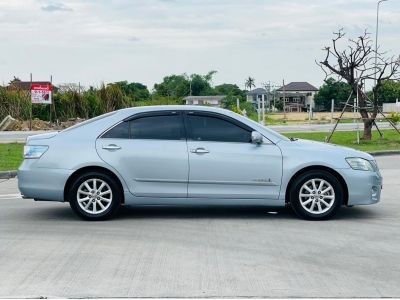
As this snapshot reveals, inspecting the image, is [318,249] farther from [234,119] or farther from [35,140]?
[35,140]

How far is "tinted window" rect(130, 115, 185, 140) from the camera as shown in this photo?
920cm

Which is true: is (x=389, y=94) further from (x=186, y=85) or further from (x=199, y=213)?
(x=199, y=213)

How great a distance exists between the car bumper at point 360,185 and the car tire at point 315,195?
Answer: 132 mm

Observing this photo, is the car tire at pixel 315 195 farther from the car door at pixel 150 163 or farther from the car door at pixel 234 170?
the car door at pixel 150 163

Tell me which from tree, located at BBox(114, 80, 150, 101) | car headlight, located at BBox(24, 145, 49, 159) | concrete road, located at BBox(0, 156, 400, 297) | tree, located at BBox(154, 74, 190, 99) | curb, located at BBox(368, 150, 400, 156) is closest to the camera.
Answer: concrete road, located at BBox(0, 156, 400, 297)

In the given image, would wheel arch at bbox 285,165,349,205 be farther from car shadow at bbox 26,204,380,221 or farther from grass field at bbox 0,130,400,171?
grass field at bbox 0,130,400,171

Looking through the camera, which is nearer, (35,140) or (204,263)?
(204,263)

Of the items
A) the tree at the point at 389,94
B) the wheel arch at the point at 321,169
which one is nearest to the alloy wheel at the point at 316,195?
the wheel arch at the point at 321,169

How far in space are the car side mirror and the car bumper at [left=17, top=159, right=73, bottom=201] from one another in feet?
7.80

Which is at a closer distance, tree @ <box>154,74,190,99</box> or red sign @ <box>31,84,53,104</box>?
red sign @ <box>31,84,53,104</box>

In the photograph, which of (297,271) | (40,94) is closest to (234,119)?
(297,271)

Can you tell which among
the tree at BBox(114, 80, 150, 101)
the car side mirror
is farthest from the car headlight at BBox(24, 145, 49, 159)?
the tree at BBox(114, 80, 150, 101)

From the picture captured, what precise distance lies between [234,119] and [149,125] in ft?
3.69

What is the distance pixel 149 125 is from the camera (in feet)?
30.5
